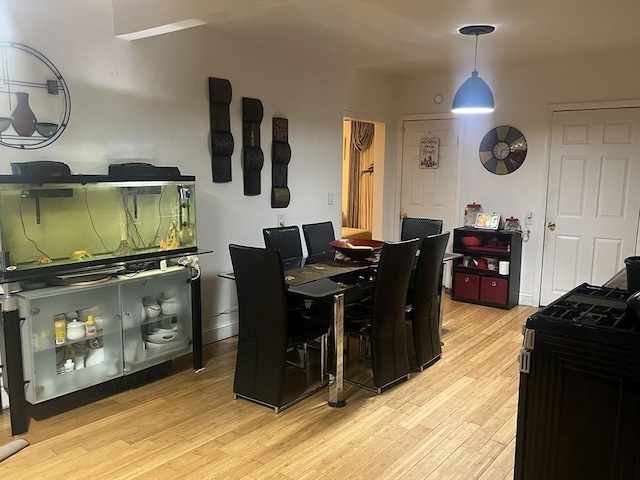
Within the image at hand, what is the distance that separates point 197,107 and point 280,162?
3.29ft

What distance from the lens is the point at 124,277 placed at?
3.24m

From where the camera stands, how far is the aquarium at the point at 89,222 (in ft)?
9.18

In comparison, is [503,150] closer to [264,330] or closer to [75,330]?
[264,330]

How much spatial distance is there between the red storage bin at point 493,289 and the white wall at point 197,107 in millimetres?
1716

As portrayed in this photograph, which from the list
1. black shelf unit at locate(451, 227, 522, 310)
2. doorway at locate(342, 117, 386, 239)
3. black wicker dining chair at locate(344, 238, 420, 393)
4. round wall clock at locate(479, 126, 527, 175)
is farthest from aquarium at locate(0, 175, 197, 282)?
doorway at locate(342, 117, 386, 239)

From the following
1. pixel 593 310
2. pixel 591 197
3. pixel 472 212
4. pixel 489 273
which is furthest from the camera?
pixel 472 212

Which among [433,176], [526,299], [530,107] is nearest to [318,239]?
[433,176]

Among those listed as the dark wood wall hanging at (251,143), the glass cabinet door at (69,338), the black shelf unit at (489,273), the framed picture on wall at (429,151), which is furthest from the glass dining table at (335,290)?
the framed picture on wall at (429,151)

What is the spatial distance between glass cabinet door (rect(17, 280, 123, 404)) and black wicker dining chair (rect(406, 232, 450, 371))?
2.01 m

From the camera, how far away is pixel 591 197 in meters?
5.11

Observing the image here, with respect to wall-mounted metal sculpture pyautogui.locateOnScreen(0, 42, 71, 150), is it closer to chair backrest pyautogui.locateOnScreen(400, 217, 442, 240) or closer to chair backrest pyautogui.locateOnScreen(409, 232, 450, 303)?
chair backrest pyautogui.locateOnScreen(409, 232, 450, 303)

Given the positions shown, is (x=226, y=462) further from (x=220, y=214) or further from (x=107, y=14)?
(x=107, y=14)

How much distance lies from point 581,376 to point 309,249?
2795 millimetres

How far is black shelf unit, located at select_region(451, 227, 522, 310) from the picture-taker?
536 centimetres
